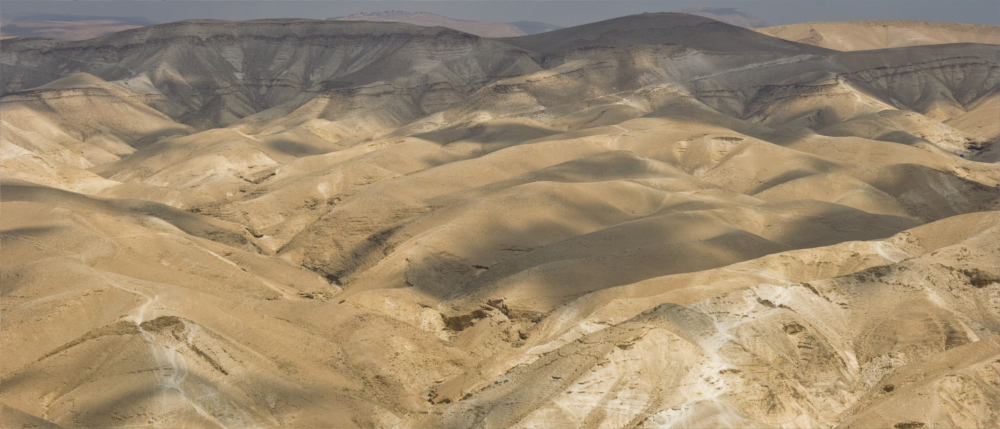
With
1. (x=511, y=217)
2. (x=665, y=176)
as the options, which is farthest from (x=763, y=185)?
(x=511, y=217)

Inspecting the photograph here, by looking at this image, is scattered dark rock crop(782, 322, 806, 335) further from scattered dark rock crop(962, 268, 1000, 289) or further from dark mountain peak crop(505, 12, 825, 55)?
dark mountain peak crop(505, 12, 825, 55)

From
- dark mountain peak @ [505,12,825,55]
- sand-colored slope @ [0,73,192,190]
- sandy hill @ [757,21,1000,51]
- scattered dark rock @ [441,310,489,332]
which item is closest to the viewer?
scattered dark rock @ [441,310,489,332]

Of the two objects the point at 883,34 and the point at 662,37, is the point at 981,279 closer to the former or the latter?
the point at 662,37

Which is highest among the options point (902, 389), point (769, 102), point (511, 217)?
point (902, 389)

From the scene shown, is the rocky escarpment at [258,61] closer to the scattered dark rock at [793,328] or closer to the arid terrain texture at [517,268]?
the arid terrain texture at [517,268]

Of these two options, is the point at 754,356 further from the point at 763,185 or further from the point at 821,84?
the point at 821,84

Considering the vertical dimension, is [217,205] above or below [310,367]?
below

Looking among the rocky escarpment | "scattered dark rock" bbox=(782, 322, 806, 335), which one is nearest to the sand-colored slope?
the rocky escarpment
